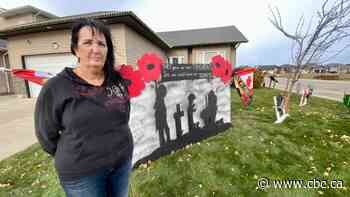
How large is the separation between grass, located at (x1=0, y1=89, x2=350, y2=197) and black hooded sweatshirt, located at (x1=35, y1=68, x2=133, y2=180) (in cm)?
128

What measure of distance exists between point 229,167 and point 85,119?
224 cm

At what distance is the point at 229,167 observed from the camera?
2584 millimetres

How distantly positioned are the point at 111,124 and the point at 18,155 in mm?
3225

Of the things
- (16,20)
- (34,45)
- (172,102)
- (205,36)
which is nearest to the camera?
(172,102)

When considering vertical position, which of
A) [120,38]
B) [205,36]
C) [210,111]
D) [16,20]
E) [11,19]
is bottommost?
[210,111]

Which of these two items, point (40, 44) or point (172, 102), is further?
point (40, 44)

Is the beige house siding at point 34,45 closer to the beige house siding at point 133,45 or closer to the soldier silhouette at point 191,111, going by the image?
the beige house siding at point 133,45

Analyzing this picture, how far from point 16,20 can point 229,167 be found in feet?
54.5

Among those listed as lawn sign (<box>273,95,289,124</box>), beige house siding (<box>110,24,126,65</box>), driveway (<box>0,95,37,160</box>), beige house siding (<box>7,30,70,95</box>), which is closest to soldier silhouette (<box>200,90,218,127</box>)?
lawn sign (<box>273,95,289,124</box>)

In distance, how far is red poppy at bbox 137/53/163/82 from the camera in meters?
2.39

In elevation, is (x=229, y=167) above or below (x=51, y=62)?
below

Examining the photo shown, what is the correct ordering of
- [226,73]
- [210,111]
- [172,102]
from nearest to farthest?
[172,102] → [210,111] → [226,73]

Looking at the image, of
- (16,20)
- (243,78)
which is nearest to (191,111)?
(243,78)

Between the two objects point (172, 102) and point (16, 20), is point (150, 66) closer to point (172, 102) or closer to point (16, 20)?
point (172, 102)
